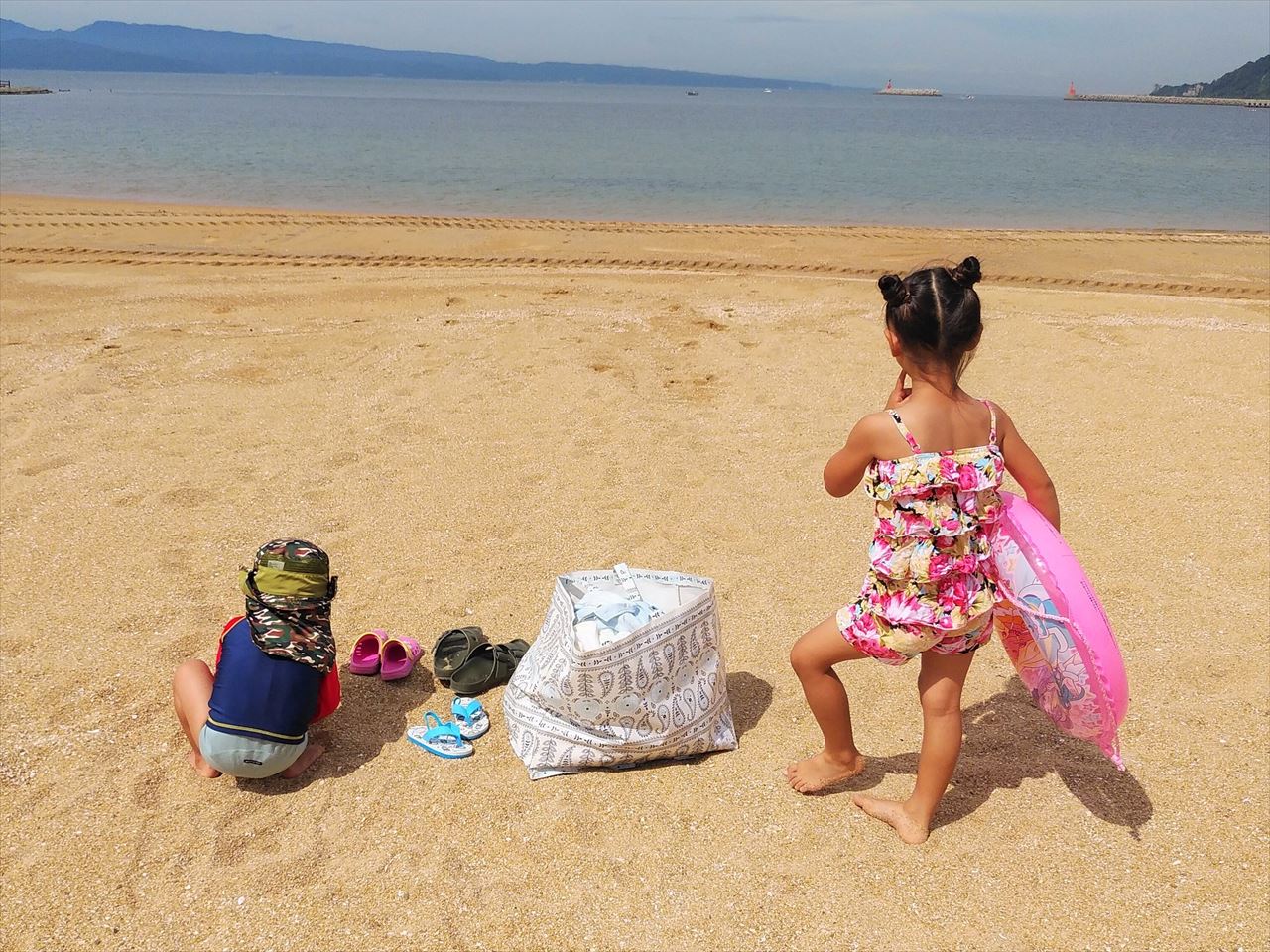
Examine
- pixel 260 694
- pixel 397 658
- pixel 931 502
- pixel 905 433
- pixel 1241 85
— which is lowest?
pixel 397 658

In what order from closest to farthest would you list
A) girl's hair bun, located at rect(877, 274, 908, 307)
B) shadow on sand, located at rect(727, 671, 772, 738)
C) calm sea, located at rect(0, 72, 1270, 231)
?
girl's hair bun, located at rect(877, 274, 908, 307) → shadow on sand, located at rect(727, 671, 772, 738) → calm sea, located at rect(0, 72, 1270, 231)

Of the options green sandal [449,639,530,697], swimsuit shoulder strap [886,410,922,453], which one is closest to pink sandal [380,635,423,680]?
green sandal [449,639,530,697]

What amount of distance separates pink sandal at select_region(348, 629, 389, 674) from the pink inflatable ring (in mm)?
2271

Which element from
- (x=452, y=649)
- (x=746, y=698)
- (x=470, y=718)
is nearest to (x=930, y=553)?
(x=746, y=698)

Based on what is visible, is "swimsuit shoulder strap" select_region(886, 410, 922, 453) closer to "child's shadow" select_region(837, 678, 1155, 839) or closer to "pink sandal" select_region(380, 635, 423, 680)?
"child's shadow" select_region(837, 678, 1155, 839)

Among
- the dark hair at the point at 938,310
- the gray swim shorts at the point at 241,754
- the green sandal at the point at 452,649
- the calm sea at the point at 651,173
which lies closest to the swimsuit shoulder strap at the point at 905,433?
the dark hair at the point at 938,310

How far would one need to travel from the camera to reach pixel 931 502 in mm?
2402

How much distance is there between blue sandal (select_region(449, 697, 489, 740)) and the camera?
3.17m

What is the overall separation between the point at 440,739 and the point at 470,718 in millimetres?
138

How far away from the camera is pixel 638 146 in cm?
3166

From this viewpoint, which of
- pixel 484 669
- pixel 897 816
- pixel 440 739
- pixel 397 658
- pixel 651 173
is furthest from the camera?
pixel 651 173

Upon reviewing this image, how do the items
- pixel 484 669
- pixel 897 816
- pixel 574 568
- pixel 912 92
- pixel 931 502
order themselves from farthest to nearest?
pixel 912 92 < pixel 574 568 < pixel 484 669 < pixel 897 816 < pixel 931 502

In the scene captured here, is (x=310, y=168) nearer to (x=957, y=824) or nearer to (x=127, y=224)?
(x=127, y=224)

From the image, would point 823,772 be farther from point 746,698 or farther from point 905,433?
point 905,433
